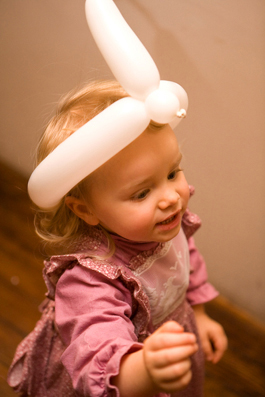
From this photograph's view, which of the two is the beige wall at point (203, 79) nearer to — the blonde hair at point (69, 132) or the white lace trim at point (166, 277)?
the blonde hair at point (69, 132)

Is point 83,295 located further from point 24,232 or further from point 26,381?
point 24,232

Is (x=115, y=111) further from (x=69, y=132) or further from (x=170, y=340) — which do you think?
(x=170, y=340)

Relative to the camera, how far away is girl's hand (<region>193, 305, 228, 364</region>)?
0.88 m

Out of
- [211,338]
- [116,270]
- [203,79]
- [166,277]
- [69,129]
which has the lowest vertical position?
[211,338]

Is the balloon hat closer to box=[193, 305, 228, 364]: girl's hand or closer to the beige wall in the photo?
the beige wall

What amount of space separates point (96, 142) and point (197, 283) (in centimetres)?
51

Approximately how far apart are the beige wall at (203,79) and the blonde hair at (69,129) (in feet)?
0.43

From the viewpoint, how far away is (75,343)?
56cm

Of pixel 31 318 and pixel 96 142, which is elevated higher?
pixel 96 142

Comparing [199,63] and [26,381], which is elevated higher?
[199,63]

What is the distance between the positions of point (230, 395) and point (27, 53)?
107cm

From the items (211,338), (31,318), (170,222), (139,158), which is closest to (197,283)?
(211,338)

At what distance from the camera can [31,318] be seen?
46.9 inches

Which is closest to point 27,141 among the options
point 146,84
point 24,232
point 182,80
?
point 24,232
